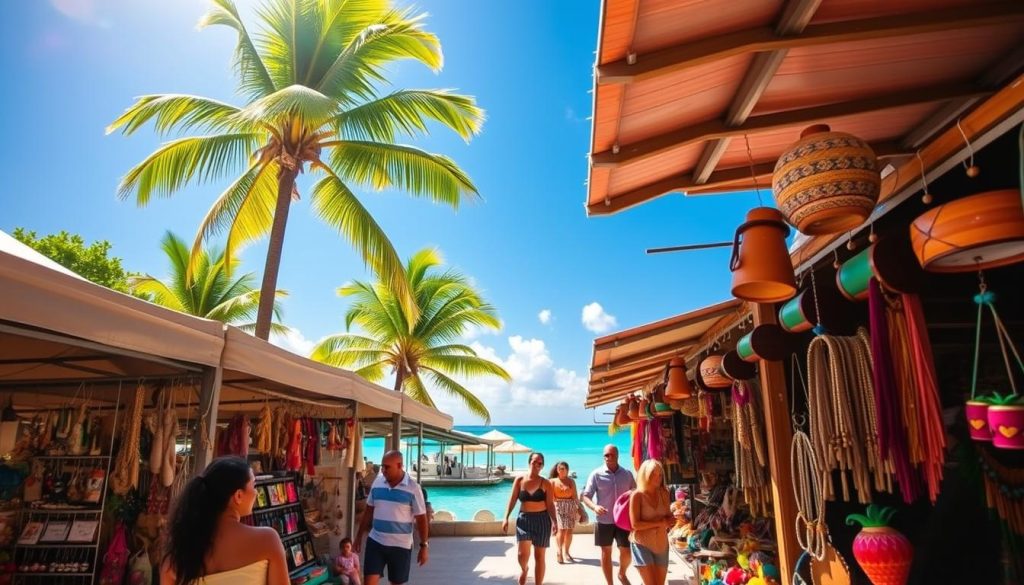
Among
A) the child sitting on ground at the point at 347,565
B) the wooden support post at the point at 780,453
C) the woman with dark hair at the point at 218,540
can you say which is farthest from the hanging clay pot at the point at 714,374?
the child sitting on ground at the point at 347,565

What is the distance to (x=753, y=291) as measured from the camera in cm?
218

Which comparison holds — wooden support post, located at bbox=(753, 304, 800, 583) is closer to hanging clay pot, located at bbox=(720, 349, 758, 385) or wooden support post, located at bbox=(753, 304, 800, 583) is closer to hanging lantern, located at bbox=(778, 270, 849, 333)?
hanging clay pot, located at bbox=(720, 349, 758, 385)

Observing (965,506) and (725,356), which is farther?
(725,356)

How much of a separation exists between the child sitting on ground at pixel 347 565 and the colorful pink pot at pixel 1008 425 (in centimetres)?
561

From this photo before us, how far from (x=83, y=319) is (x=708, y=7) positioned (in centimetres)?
312

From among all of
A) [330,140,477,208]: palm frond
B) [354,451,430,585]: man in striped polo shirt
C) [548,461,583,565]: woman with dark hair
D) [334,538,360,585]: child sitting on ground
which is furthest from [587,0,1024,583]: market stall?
[330,140,477,208]: palm frond

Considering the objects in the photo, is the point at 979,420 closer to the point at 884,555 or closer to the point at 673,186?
the point at 884,555

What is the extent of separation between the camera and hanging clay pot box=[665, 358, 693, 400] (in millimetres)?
4766

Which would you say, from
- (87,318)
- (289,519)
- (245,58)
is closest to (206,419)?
(87,318)

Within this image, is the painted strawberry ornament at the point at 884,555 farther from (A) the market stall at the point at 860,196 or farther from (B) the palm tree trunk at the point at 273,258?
(B) the palm tree trunk at the point at 273,258

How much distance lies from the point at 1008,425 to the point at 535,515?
5.04 metres

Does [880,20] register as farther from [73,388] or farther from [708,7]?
[73,388]

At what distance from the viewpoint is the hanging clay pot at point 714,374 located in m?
3.88

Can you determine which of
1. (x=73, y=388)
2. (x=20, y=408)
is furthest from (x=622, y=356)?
(x=20, y=408)
